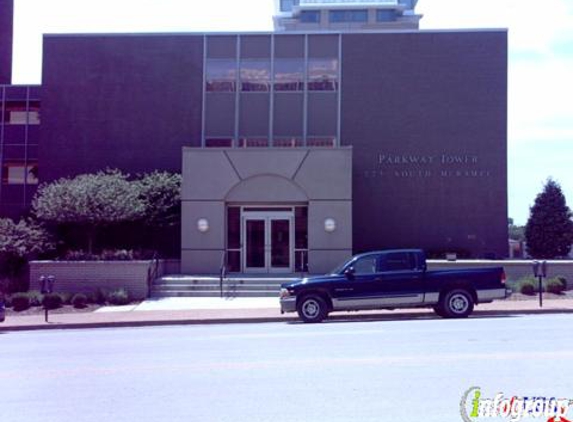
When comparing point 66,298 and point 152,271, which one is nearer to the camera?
point 66,298

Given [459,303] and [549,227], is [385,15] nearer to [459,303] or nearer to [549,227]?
[549,227]

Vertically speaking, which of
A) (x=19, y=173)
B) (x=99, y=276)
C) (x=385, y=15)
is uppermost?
(x=385, y=15)

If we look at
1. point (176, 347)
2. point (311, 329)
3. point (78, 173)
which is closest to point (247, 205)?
point (78, 173)

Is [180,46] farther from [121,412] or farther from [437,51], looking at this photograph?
[121,412]

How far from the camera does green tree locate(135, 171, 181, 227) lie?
103 ft

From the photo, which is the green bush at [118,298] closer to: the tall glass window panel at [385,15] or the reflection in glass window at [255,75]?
the reflection in glass window at [255,75]

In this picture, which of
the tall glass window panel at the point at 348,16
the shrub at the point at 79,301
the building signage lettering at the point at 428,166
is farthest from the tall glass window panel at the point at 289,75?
the tall glass window panel at the point at 348,16

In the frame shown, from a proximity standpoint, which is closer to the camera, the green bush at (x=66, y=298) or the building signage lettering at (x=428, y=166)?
the green bush at (x=66, y=298)

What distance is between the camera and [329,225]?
29.6 meters

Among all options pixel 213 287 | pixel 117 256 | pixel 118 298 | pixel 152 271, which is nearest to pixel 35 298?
pixel 118 298

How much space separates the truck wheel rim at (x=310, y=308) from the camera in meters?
19.5

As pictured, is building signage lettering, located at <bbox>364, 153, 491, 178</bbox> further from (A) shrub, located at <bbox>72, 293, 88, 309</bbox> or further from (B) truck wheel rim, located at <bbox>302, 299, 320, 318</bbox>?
(B) truck wheel rim, located at <bbox>302, 299, 320, 318</bbox>

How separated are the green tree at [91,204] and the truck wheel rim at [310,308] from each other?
37.1 ft

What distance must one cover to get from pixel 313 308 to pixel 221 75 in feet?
59.5
